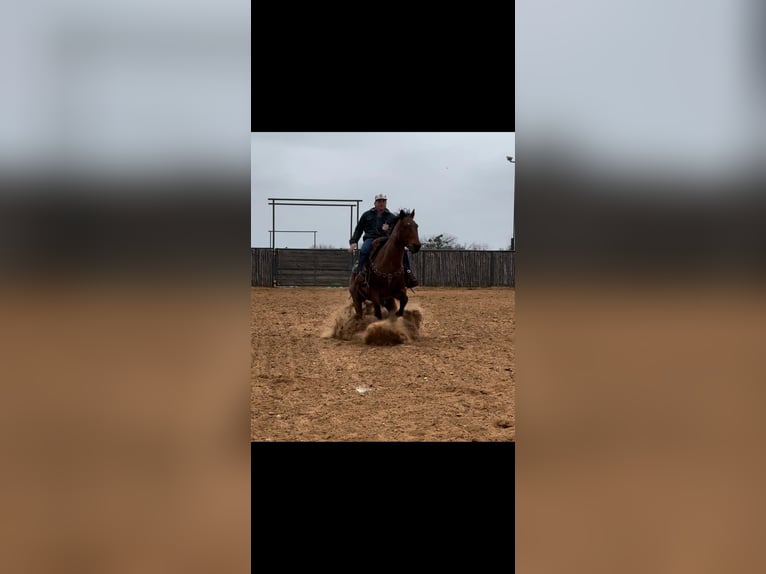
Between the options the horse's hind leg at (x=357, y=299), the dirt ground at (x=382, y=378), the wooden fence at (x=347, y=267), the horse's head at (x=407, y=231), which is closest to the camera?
the dirt ground at (x=382, y=378)

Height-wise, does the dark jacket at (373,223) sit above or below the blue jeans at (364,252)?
above

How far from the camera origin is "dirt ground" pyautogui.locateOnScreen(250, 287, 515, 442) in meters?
5.60

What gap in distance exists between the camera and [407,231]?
8719 mm

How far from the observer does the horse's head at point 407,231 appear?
8664 mm

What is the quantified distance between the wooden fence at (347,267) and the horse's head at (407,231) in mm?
8777

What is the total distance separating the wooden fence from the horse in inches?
334

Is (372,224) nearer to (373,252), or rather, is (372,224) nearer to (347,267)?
(373,252)

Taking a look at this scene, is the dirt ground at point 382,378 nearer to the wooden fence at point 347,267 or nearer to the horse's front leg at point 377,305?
the horse's front leg at point 377,305
